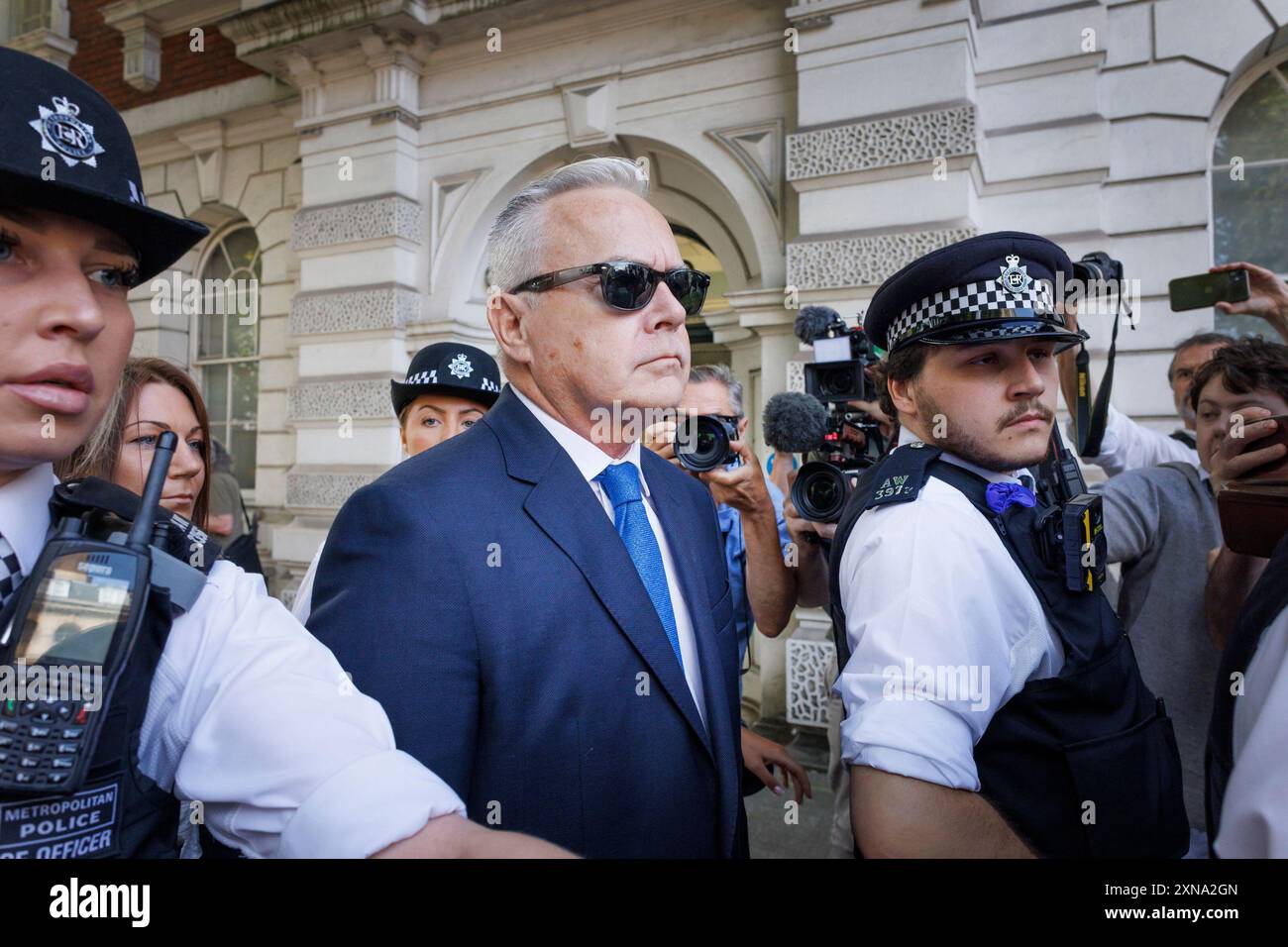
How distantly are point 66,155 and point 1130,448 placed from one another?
11.0 ft

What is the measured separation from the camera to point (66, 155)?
2.55 feet

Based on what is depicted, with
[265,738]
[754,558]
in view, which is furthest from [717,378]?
[265,738]

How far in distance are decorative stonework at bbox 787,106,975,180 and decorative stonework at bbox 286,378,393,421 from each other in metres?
3.24

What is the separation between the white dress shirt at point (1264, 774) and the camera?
0.82 metres

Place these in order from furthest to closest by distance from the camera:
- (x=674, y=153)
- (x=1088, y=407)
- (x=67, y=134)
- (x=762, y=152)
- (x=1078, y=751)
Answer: (x=674, y=153) → (x=762, y=152) → (x=1088, y=407) → (x=1078, y=751) → (x=67, y=134)

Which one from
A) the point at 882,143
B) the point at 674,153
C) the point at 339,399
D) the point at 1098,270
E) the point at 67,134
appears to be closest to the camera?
the point at 67,134

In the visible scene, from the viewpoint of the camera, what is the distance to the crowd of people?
77cm

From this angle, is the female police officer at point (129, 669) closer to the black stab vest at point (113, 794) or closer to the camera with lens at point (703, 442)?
the black stab vest at point (113, 794)

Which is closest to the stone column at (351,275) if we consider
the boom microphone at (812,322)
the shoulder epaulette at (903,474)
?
the boom microphone at (812,322)

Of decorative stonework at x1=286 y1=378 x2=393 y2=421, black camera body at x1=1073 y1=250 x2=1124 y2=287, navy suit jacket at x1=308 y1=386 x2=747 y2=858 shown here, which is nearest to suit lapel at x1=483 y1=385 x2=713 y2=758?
navy suit jacket at x1=308 y1=386 x2=747 y2=858

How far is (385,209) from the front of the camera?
543 centimetres

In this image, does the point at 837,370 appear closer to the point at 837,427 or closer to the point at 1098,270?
the point at 837,427

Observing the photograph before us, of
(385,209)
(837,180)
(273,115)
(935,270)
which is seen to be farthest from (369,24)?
(935,270)
